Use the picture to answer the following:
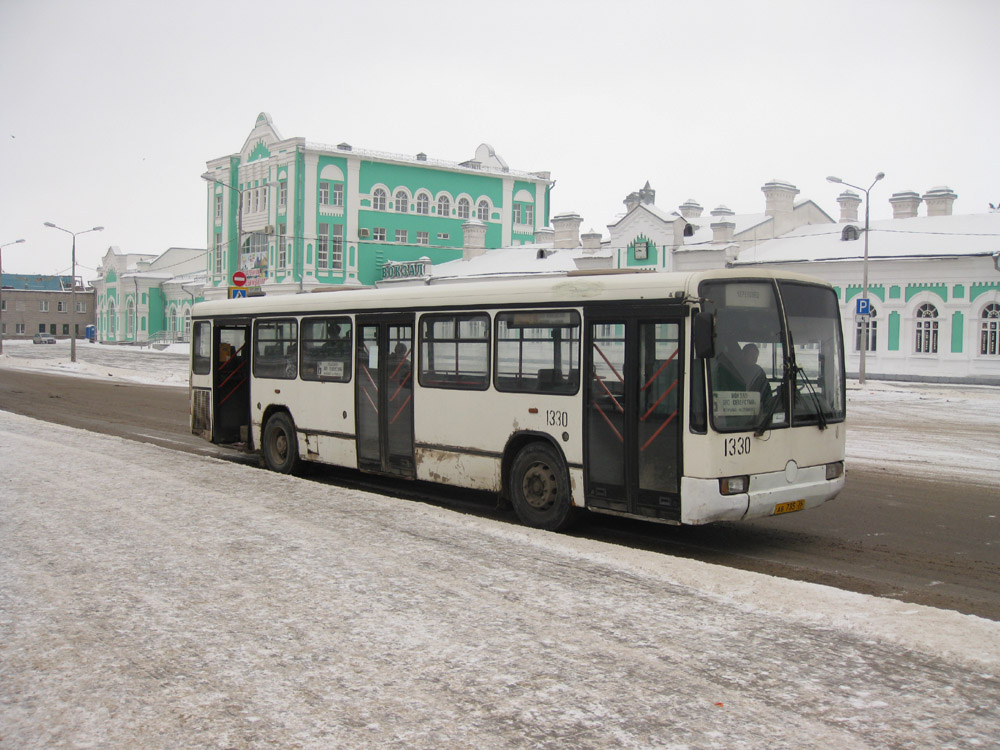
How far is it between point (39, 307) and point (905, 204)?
116084 mm

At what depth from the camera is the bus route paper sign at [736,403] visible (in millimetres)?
8172

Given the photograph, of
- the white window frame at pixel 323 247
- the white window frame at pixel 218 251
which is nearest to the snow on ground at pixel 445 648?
the white window frame at pixel 323 247

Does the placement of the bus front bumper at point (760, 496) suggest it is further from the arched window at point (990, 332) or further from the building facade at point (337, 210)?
the building facade at point (337, 210)

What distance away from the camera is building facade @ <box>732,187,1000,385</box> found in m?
40.2

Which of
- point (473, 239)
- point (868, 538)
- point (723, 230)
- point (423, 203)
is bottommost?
point (868, 538)

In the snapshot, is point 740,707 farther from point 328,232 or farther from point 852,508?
point 328,232

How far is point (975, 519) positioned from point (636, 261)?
40550 millimetres

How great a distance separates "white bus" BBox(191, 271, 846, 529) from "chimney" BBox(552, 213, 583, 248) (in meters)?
48.7

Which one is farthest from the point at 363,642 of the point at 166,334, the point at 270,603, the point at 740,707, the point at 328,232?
the point at 166,334

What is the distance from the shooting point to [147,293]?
9212 centimetres

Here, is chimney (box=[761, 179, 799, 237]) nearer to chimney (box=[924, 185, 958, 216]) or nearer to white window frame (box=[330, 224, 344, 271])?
chimney (box=[924, 185, 958, 216])

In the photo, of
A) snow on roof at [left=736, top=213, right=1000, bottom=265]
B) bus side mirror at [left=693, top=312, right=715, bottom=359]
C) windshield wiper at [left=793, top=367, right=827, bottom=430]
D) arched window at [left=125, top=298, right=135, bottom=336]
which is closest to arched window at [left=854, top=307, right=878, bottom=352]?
snow on roof at [left=736, top=213, right=1000, bottom=265]

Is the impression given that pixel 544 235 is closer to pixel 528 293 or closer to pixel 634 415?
pixel 528 293

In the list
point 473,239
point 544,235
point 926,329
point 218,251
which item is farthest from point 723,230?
point 218,251
